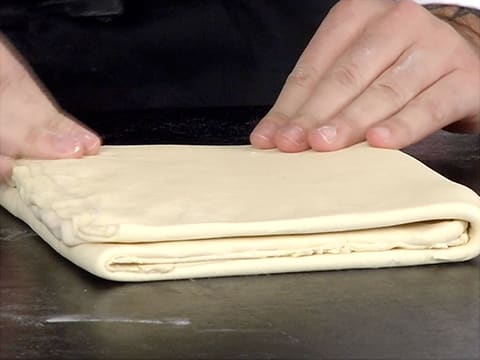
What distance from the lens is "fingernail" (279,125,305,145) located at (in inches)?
42.8

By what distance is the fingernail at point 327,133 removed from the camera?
3.51 ft

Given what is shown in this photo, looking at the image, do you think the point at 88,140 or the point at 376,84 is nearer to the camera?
the point at 88,140

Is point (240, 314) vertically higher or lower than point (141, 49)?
higher

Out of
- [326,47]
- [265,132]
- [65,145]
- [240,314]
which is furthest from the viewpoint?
[326,47]

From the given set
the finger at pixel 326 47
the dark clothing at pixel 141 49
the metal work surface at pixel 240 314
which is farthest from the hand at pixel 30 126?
the dark clothing at pixel 141 49

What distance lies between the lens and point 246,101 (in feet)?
5.22

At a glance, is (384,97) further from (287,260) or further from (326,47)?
(287,260)

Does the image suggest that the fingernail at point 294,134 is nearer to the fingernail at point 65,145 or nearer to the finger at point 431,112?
the finger at point 431,112

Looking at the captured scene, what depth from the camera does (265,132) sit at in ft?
3.70

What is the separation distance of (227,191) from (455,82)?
0.45 m

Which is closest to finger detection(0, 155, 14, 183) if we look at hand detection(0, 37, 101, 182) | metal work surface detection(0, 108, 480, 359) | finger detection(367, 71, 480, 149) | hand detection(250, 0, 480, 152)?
hand detection(0, 37, 101, 182)

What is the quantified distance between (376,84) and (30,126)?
40 centimetres

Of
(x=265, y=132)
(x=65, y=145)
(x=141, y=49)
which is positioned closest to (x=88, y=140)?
(x=65, y=145)

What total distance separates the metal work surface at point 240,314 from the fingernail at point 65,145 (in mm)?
138
